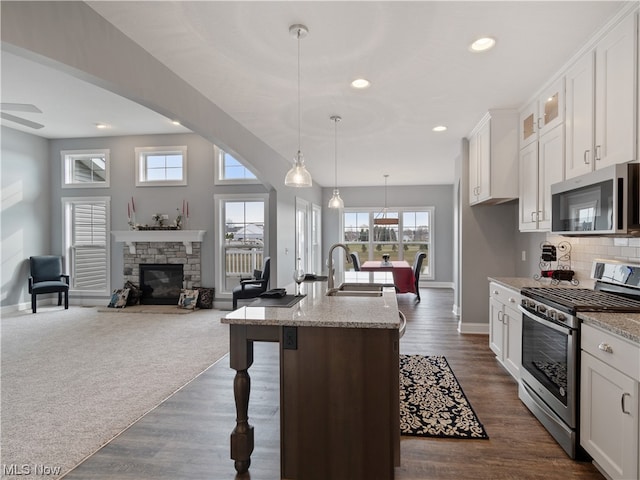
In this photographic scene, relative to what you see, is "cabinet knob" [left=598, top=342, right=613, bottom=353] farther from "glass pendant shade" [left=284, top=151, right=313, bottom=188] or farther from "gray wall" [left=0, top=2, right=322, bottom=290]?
"gray wall" [left=0, top=2, right=322, bottom=290]

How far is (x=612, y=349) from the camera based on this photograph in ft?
5.78

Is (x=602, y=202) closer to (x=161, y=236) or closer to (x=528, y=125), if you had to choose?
(x=528, y=125)

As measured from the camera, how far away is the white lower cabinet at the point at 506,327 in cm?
303

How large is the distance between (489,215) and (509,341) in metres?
2.07

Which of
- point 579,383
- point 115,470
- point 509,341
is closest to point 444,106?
point 509,341

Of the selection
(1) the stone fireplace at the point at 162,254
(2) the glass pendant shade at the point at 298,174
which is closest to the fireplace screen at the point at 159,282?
(1) the stone fireplace at the point at 162,254

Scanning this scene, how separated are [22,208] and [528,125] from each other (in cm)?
820

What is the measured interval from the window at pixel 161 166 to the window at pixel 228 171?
2.20ft

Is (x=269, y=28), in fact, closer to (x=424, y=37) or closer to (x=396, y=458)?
(x=424, y=37)

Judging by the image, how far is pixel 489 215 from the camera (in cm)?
479

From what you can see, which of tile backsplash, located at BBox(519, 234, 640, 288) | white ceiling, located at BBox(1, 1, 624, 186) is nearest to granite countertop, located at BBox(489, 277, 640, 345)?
tile backsplash, located at BBox(519, 234, 640, 288)

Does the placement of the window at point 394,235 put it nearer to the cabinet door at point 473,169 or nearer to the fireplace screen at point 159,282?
the fireplace screen at point 159,282

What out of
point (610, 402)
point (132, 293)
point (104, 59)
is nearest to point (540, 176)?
point (610, 402)

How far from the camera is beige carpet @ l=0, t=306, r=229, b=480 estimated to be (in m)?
2.34
